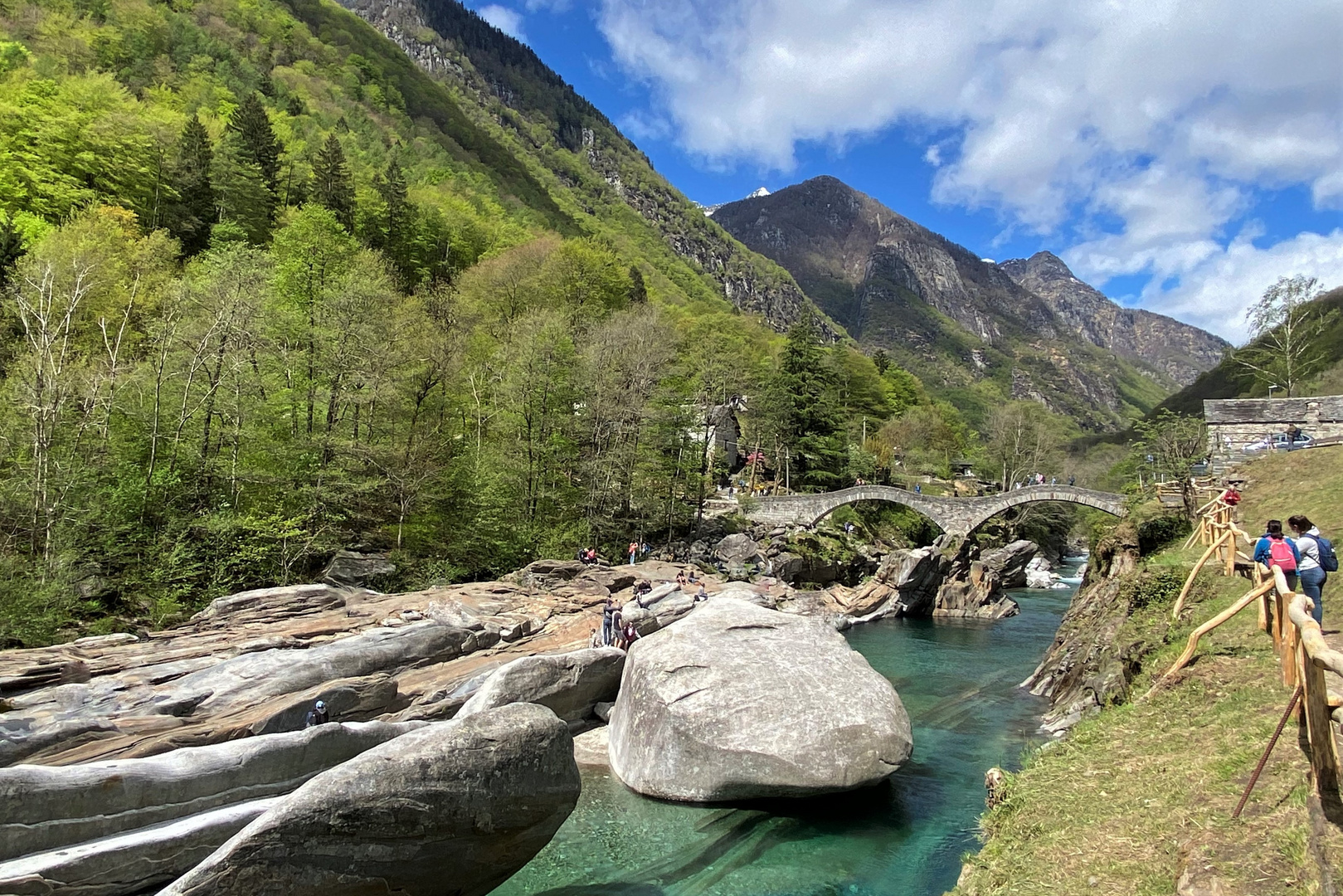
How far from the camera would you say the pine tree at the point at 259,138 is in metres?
49.4

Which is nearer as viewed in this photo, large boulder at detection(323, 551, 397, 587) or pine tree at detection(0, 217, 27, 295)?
large boulder at detection(323, 551, 397, 587)

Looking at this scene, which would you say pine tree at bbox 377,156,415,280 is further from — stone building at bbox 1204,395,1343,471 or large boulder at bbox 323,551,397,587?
stone building at bbox 1204,395,1343,471

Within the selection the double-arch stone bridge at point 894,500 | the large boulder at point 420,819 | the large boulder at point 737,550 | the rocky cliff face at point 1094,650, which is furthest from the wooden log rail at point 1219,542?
the double-arch stone bridge at point 894,500

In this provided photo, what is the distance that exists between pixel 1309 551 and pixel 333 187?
193ft

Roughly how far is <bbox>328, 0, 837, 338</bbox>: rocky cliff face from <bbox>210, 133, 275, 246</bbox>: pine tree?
97608 mm

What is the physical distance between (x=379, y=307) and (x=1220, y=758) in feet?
95.6

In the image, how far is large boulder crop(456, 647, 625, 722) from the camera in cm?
1356

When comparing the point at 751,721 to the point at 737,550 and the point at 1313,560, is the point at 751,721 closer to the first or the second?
the point at 1313,560

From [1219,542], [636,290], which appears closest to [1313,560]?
[1219,542]

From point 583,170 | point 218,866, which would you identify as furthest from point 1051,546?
point 583,170

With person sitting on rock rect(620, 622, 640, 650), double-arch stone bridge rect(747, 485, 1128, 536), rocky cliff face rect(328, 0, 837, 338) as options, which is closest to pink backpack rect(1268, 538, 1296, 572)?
person sitting on rock rect(620, 622, 640, 650)

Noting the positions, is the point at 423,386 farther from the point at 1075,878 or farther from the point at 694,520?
the point at 1075,878

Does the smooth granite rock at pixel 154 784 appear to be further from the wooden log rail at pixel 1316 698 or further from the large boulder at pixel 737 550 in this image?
the large boulder at pixel 737 550

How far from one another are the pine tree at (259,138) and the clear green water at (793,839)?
5265 cm
